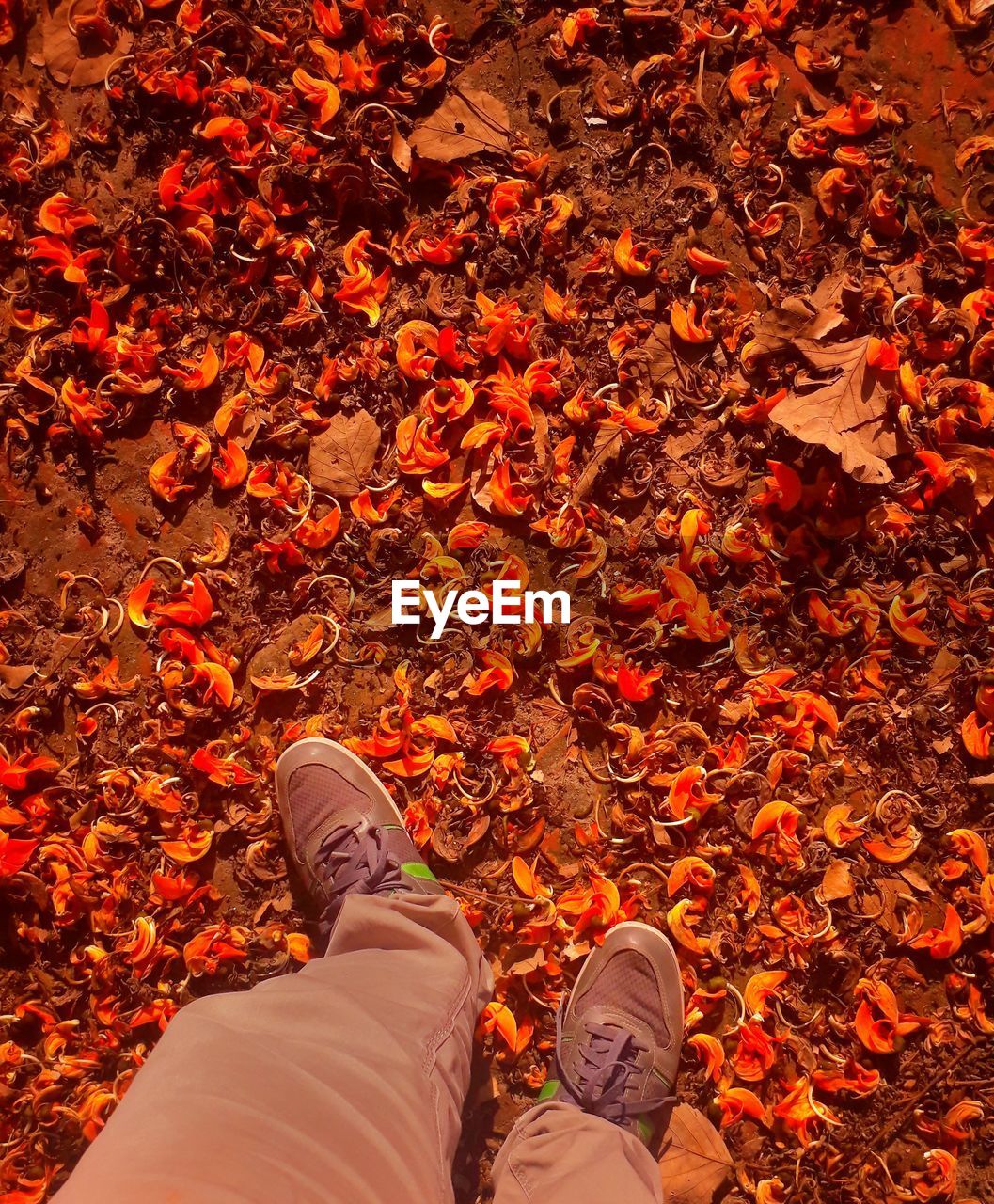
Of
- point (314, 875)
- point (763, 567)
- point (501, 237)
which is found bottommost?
point (314, 875)

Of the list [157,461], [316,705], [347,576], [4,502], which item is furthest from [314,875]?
[4,502]

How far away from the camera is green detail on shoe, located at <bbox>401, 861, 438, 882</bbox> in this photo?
5.82ft

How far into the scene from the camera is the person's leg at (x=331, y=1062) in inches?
41.1

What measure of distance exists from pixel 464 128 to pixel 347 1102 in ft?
6.69

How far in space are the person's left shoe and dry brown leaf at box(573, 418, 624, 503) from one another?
829 millimetres

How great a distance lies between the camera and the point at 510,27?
1890mm

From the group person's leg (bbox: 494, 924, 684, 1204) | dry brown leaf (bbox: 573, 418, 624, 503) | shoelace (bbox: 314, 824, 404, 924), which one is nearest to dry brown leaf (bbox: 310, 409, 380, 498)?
dry brown leaf (bbox: 573, 418, 624, 503)

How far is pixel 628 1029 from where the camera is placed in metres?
1.74

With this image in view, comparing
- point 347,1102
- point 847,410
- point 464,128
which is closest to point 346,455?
point 464,128

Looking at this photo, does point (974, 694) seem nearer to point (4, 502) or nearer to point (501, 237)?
point (501, 237)

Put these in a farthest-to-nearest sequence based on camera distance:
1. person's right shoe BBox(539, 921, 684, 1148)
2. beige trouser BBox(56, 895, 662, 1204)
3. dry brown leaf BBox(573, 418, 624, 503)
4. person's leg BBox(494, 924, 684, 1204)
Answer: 1. dry brown leaf BBox(573, 418, 624, 503)
2. person's right shoe BBox(539, 921, 684, 1148)
3. person's leg BBox(494, 924, 684, 1204)
4. beige trouser BBox(56, 895, 662, 1204)

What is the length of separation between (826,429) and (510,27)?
4.08ft

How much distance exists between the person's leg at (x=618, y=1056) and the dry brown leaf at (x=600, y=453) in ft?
3.33

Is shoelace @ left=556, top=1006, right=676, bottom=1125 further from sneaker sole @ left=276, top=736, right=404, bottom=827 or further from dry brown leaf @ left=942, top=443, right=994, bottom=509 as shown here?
dry brown leaf @ left=942, top=443, right=994, bottom=509
